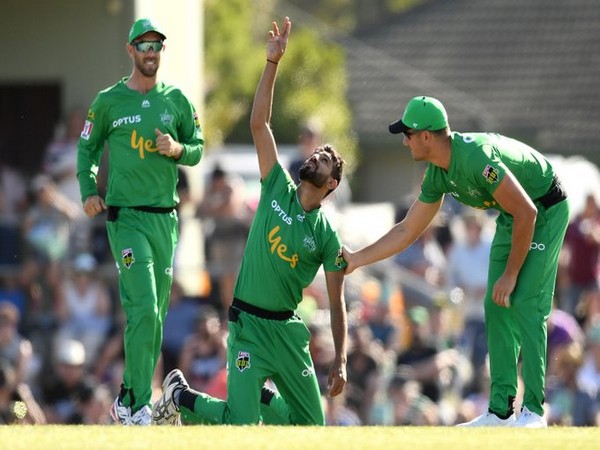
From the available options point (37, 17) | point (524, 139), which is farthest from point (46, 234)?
point (524, 139)

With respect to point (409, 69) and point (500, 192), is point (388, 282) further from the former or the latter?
point (409, 69)

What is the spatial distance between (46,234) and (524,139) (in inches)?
751

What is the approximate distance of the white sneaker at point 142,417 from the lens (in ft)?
40.6

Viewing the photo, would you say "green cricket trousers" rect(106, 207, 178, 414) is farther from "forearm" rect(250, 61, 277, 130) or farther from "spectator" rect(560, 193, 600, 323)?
"spectator" rect(560, 193, 600, 323)

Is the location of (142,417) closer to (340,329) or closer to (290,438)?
(340,329)

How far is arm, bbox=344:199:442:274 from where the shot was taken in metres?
12.1

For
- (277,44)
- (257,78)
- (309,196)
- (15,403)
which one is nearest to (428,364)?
(15,403)

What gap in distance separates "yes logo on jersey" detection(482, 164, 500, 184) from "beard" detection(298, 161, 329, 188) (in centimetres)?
123

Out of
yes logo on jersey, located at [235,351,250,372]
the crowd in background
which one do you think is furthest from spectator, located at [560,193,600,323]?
yes logo on jersey, located at [235,351,250,372]

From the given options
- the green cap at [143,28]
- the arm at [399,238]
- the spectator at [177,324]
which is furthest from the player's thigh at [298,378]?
the spectator at [177,324]

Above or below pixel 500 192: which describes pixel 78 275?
below

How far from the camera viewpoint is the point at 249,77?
42406 mm

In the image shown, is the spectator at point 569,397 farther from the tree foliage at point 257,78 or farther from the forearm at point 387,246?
the tree foliage at point 257,78

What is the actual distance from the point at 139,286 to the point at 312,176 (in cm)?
152
